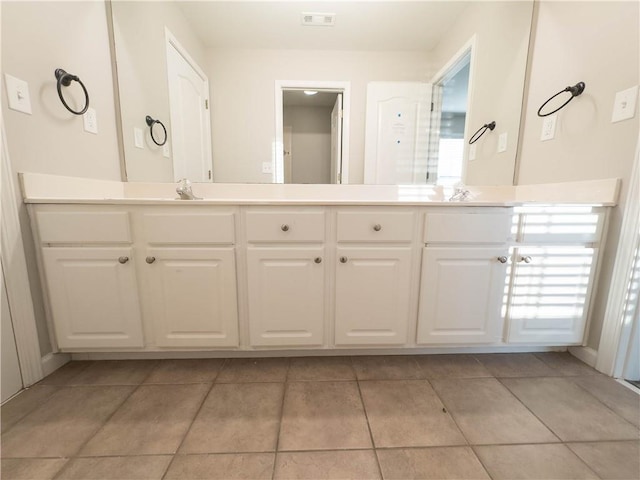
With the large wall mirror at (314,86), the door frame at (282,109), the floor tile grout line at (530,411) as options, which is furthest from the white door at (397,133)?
the floor tile grout line at (530,411)

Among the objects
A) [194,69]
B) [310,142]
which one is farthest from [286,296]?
[194,69]

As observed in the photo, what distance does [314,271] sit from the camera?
1203mm

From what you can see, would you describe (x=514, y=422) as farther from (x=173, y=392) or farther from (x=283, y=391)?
(x=173, y=392)

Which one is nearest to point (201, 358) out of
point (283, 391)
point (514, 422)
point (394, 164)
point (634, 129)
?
point (283, 391)

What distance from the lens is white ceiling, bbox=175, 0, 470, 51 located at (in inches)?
57.8

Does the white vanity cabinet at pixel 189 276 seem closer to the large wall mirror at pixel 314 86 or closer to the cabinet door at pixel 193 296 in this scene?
the cabinet door at pixel 193 296

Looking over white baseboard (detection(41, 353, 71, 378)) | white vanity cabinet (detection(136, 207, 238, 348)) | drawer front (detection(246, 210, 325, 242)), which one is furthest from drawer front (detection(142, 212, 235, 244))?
white baseboard (detection(41, 353, 71, 378))

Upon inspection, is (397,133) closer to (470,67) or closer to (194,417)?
(470,67)

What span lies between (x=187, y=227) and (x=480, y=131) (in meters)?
1.82

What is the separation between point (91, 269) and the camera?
1.14 metres

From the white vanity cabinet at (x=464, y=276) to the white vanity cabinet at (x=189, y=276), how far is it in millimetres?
910

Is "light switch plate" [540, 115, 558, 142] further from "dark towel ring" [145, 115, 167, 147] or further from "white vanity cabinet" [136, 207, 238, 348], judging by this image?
"dark towel ring" [145, 115, 167, 147]

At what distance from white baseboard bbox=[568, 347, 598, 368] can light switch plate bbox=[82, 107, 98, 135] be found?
275cm

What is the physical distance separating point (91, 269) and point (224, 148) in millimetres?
928
